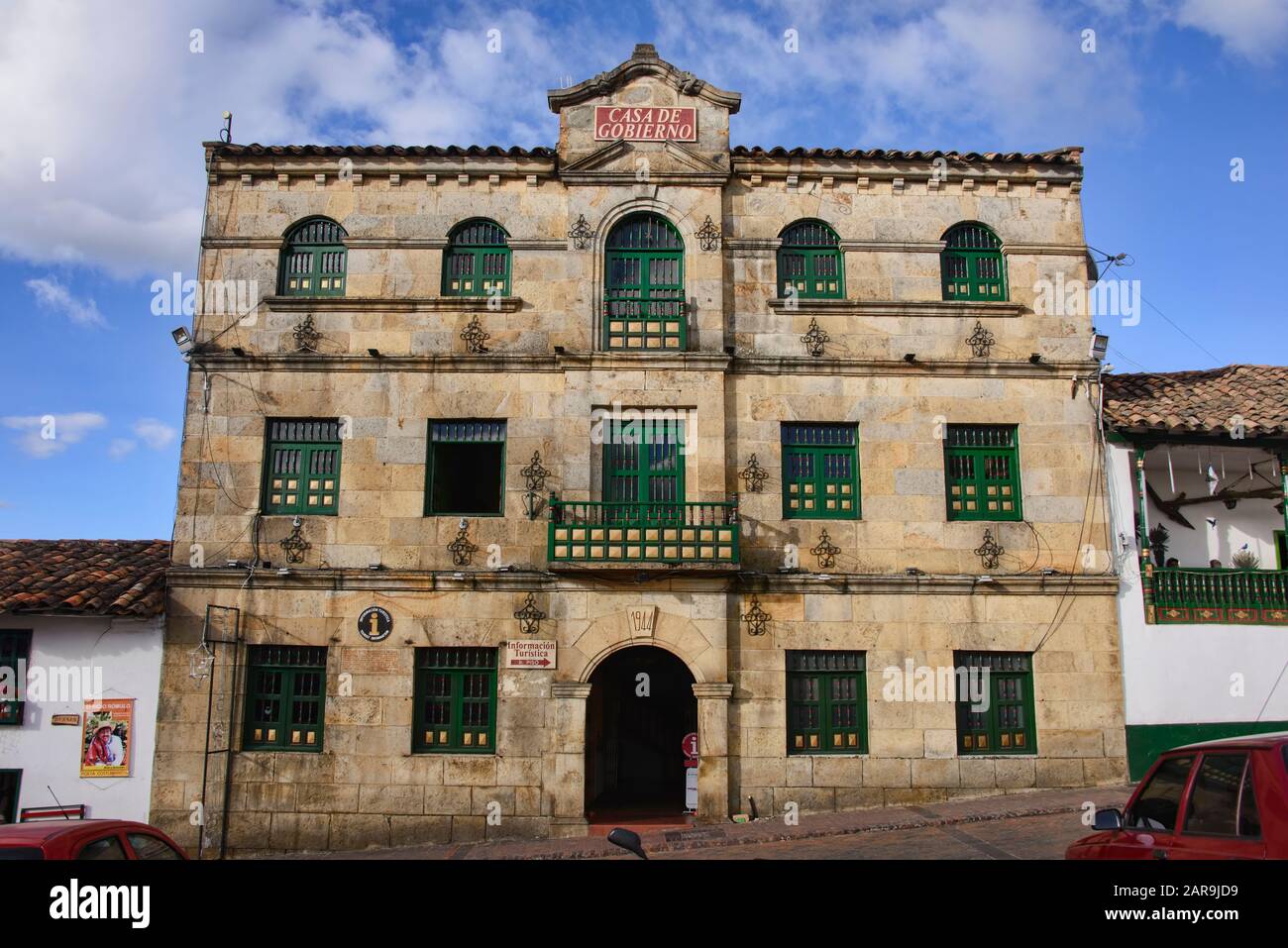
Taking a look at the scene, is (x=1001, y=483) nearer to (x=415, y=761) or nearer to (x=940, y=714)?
(x=940, y=714)

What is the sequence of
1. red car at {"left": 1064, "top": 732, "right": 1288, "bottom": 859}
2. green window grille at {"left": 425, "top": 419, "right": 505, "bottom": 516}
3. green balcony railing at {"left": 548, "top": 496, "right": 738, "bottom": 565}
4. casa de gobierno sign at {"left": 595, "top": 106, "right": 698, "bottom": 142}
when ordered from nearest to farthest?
red car at {"left": 1064, "top": 732, "right": 1288, "bottom": 859}, green balcony railing at {"left": 548, "top": 496, "right": 738, "bottom": 565}, green window grille at {"left": 425, "top": 419, "right": 505, "bottom": 516}, casa de gobierno sign at {"left": 595, "top": 106, "right": 698, "bottom": 142}

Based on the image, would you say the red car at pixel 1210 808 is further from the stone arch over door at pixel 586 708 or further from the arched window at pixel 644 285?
the arched window at pixel 644 285

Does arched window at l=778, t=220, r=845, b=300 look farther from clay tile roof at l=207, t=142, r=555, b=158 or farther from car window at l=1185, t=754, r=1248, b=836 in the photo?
car window at l=1185, t=754, r=1248, b=836

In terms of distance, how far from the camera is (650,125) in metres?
18.8

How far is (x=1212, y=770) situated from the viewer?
6.80 metres

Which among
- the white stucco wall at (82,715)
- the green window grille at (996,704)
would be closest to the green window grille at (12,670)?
the white stucco wall at (82,715)

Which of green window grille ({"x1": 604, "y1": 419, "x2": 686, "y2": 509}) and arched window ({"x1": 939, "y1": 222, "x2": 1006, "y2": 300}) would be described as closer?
green window grille ({"x1": 604, "y1": 419, "x2": 686, "y2": 509})

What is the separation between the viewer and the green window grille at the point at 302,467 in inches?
707

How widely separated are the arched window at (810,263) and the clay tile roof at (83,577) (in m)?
13.8

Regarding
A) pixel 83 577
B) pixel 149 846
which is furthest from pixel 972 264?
pixel 83 577

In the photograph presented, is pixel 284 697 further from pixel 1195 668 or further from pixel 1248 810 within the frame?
pixel 1195 668

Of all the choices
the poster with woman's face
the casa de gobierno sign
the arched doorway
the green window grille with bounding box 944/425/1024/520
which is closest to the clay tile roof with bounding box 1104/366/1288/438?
the green window grille with bounding box 944/425/1024/520

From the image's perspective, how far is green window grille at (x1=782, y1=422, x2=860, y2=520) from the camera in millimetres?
17844

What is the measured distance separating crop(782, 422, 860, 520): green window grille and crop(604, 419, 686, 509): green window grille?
216cm
